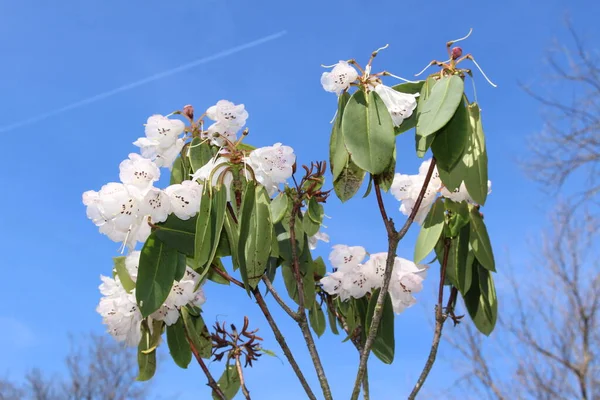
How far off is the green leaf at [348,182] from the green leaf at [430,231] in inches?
7.8

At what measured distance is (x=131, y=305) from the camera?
51.9 inches

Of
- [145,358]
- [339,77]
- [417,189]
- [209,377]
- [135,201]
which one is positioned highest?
[339,77]

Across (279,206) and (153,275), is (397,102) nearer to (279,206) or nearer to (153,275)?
(279,206)

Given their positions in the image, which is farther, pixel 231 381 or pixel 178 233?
pixel 231 381

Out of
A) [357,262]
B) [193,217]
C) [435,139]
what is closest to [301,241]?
[357,262]

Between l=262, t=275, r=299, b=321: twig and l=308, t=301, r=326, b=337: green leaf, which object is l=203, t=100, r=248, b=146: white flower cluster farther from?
l=308, t=301, r=326, b=337: green leaf

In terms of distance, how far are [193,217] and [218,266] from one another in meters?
0.17

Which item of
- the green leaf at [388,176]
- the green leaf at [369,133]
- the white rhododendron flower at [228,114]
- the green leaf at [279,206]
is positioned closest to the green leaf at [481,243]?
the green leaf at [388,176]

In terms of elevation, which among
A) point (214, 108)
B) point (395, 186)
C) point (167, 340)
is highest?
point (214, 108)

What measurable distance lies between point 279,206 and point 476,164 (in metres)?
0.39

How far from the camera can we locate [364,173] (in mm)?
1274

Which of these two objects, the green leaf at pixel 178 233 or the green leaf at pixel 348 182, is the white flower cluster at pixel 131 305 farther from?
the green leaf at pixel 348 182

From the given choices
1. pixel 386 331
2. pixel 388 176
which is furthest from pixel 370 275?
pixel 388 176

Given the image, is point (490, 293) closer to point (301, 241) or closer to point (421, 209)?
point (421, 209)
